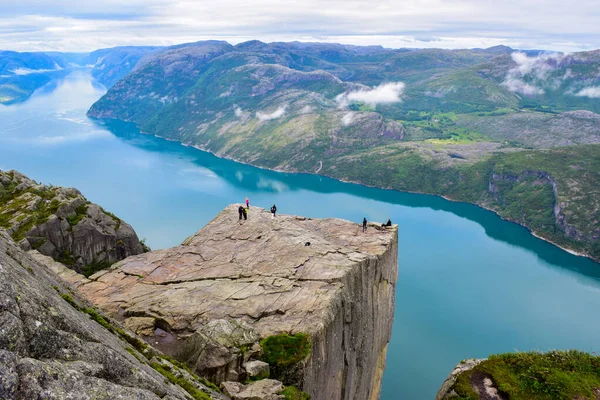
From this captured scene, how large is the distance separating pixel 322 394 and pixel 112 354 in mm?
24472

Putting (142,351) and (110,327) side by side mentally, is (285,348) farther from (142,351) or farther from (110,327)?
(110,327)

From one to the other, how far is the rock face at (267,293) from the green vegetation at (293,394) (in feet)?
5.64

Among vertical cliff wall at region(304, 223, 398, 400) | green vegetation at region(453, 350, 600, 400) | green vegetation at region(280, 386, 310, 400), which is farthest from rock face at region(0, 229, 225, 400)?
green vegetation at region(453, 350, 600, 400)

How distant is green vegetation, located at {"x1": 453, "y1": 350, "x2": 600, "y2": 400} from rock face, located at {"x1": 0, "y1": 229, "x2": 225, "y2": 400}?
20908mm

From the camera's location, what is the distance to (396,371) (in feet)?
308

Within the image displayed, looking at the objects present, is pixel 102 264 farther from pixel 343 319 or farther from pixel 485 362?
pixel 485 362

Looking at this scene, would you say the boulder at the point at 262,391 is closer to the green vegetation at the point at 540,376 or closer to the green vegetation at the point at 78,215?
the green vegetation at the point at 540,376

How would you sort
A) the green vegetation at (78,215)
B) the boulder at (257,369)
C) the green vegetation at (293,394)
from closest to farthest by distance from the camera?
the green vegetation at (293,394), the boulder at (257,369), the green vegetation at (78,215)

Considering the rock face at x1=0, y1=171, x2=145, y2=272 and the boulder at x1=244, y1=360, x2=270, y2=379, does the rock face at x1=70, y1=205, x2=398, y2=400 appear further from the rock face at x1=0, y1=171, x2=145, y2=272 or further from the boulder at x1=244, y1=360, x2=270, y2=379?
the rock face at x1=0, y1=171, x2=145, y2=272

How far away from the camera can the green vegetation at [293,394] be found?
2698 cm

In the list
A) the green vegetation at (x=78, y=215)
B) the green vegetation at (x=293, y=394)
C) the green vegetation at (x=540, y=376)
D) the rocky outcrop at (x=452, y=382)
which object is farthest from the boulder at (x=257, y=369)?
the green vegetation at (x=78, y=215)

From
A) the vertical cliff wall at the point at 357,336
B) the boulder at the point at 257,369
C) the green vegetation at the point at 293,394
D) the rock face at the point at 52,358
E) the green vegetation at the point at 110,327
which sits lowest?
the vertical cliff wall at the point at 357,336

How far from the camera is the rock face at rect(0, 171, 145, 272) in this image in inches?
1795

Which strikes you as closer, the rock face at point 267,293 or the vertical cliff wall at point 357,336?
the rock face at point 267,293
